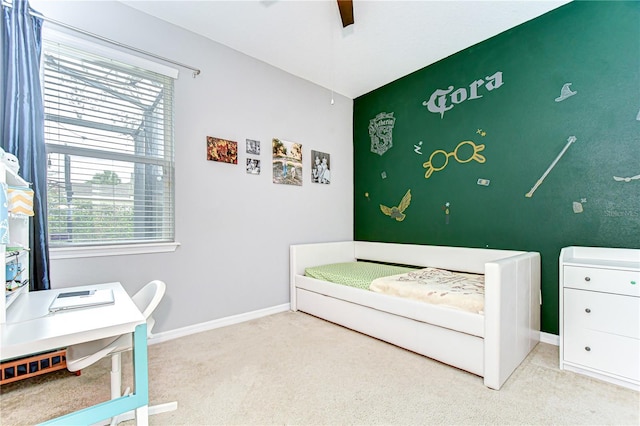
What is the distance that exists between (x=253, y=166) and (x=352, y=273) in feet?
4.77

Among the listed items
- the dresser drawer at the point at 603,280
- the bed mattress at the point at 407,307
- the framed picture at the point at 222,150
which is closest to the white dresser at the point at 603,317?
the dresser drawer at the point at 603,280

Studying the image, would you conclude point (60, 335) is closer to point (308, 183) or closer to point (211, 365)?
point (211, 365)

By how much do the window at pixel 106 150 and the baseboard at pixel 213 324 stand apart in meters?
0.79

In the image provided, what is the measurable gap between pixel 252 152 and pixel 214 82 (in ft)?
2.33

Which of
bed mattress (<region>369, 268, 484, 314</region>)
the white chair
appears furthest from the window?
bed mattress (<region>369, 268, 484, 314</region>)

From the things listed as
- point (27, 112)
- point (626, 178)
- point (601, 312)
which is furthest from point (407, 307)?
point (27, 112)

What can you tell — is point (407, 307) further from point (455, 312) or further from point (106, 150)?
point (106, 150)

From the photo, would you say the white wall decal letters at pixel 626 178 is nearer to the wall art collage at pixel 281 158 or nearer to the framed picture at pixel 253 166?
the wall art collage at pixel 281 158

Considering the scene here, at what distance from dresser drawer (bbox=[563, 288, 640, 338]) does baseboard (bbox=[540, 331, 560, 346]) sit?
51 cm

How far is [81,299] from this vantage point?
1.42m

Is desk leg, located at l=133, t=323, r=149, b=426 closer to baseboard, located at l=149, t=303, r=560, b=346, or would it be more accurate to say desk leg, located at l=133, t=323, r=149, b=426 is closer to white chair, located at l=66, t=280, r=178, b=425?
white chair, located at l=66, t=280, r=178, b=425

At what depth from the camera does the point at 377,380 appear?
1.87 meters

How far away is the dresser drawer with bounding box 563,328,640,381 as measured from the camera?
5.78ft

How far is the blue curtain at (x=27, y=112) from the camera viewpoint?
182cm
